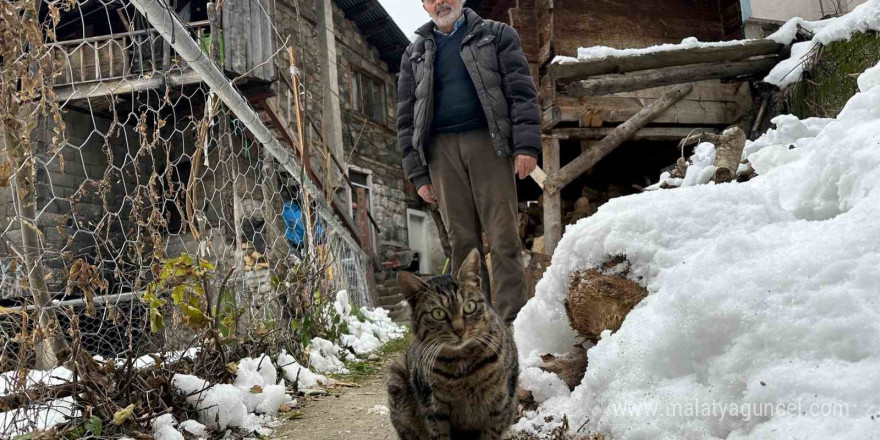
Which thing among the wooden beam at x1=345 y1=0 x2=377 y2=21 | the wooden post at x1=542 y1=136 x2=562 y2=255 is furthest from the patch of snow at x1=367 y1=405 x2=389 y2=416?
the wooden beam at x1=345 y1=0 x2=377 y2=21

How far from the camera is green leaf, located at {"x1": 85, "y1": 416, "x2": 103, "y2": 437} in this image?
67.2 inches

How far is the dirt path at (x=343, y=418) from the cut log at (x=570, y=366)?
705 millimetres

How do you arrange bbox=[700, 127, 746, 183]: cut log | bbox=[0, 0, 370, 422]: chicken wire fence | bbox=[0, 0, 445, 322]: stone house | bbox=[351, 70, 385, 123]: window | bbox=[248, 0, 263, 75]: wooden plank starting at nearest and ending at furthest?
bbox=[0, 0, 370, 422]: chicken wire fence, bbox=[700, 127, 746, 183]: cut log, bbox=[0, 0, 445, 322]: stone house, bbox=[248, 0, 263, 75]: wooden plank, bbox=[351, 70, 385, 123]: window

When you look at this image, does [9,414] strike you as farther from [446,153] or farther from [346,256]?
[346,256]

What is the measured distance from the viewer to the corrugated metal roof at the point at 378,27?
39.5 feet

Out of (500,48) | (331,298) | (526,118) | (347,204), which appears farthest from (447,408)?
(347,204)

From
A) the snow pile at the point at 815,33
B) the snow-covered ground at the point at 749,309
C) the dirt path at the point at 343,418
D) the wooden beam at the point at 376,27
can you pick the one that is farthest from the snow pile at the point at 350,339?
the wooden beam at the point at 376,27

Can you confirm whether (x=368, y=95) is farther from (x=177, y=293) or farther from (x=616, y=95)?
(x=177, y=293)

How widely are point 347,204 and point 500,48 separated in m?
7.15

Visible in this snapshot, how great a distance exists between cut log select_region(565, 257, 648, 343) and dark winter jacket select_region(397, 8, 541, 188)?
1129 millimetres

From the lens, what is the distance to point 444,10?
10.3 ft

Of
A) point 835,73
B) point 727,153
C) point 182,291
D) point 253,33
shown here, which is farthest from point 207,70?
point 253,33

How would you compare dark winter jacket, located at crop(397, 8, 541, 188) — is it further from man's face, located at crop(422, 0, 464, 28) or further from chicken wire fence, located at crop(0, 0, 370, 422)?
chicken wire fence, located at crop(0, 0, 370, 422)

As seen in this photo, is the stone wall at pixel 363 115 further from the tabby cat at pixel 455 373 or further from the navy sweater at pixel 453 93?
the tabby cat at pixel 455 373
